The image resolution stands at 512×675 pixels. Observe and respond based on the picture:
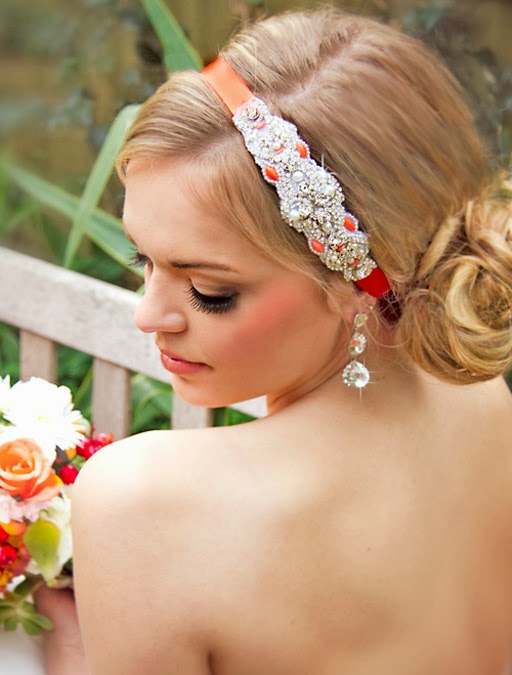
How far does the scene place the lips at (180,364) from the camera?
1441mm

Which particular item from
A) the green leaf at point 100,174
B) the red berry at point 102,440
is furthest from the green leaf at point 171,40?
the red berry at point 102,440

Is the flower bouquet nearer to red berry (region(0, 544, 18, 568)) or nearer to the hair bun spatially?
red berry (region(0, 544, 18, 568))

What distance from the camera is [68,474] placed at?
1.84 metres

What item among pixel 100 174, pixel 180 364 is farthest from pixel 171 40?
pixel 180 364

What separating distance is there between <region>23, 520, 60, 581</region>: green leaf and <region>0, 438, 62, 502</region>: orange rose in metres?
0.06

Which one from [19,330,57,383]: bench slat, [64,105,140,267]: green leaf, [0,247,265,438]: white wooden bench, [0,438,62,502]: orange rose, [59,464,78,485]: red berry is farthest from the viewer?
[64,105,140,267]: green leaf

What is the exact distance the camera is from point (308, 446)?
1365 mm

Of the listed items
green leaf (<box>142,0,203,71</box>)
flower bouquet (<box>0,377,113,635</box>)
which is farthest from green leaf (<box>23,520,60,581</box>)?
green leaf (<box>142,0,203,71</box>)

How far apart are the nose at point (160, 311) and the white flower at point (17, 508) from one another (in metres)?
0.49

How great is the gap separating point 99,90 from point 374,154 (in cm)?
250

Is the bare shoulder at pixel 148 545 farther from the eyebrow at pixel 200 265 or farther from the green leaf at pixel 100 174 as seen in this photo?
the green leaf at pixel 100 174

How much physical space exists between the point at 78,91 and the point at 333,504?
2655 mm

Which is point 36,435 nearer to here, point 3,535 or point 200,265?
point 3,535

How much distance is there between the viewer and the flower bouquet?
1729 mm
